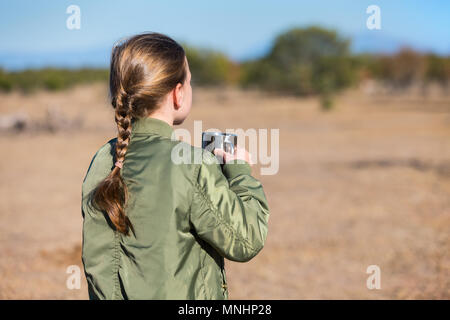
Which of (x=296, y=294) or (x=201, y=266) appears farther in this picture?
(x=296, y=294)

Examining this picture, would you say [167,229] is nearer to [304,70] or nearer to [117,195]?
[117,195]

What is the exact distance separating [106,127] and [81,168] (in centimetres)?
795

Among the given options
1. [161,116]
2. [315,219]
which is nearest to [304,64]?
[315,219]

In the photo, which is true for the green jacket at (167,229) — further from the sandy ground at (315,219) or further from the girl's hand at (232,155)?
the sandy ground at (315,219)

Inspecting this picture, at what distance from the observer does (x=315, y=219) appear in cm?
663

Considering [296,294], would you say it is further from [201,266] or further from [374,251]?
[201,266]

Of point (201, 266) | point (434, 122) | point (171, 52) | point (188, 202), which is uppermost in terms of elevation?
point (171, 52)

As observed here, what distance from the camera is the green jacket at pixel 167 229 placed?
142 centimetres

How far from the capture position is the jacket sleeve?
142 centimetres

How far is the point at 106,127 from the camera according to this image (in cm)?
1836

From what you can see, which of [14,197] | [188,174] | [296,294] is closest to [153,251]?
[188,174]

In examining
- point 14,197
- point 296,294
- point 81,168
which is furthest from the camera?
point 81,168

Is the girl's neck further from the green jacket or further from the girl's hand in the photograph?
the girl's hand

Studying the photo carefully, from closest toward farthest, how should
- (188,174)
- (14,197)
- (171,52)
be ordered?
(188,174)
(171,52)
(14,197)
